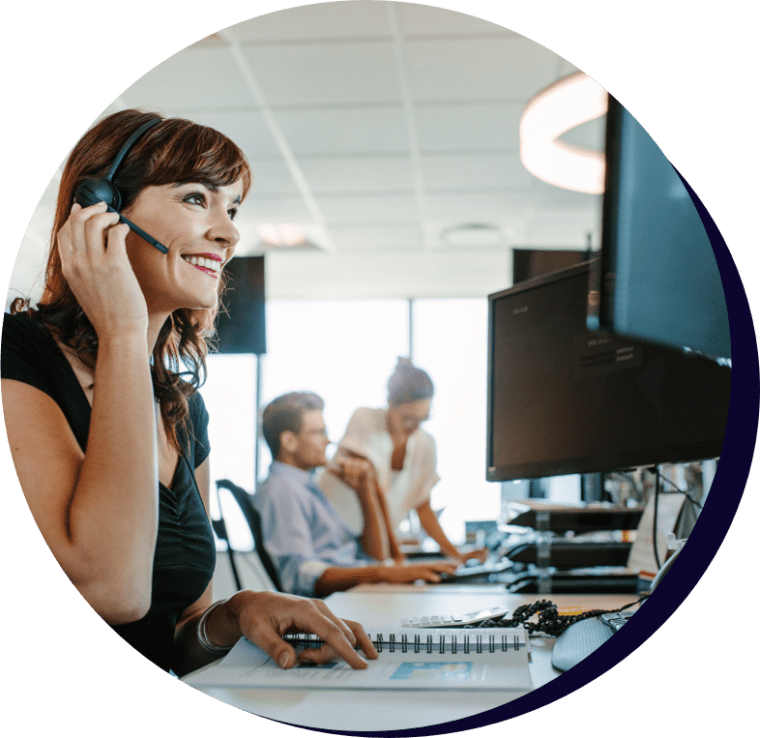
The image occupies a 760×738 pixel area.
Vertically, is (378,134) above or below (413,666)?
above

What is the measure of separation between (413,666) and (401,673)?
3 cm

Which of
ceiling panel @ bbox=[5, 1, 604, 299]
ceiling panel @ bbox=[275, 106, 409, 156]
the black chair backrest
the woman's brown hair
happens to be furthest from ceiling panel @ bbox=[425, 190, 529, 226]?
the black chair backrest

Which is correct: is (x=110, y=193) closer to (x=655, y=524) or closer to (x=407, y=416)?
(x=407, y=416)

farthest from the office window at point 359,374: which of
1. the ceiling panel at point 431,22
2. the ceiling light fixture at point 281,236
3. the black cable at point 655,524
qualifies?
the ceiling panel at point 431,22

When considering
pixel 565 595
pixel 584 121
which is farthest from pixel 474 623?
pixel 584 121

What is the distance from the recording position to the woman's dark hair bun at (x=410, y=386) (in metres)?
1.24

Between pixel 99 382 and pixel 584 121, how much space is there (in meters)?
0.95

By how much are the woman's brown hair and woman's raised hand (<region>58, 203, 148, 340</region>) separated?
1.1 inches

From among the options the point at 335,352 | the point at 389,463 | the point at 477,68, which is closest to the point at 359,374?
the point at 335,352

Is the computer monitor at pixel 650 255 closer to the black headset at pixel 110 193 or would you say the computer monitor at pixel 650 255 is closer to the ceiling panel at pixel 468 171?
the ceiling panel at pixel 468 171

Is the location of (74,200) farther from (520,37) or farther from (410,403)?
(520,37)

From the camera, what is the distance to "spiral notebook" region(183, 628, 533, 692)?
1.07 metres

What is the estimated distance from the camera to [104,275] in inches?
45.8

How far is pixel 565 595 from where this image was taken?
1.40m
